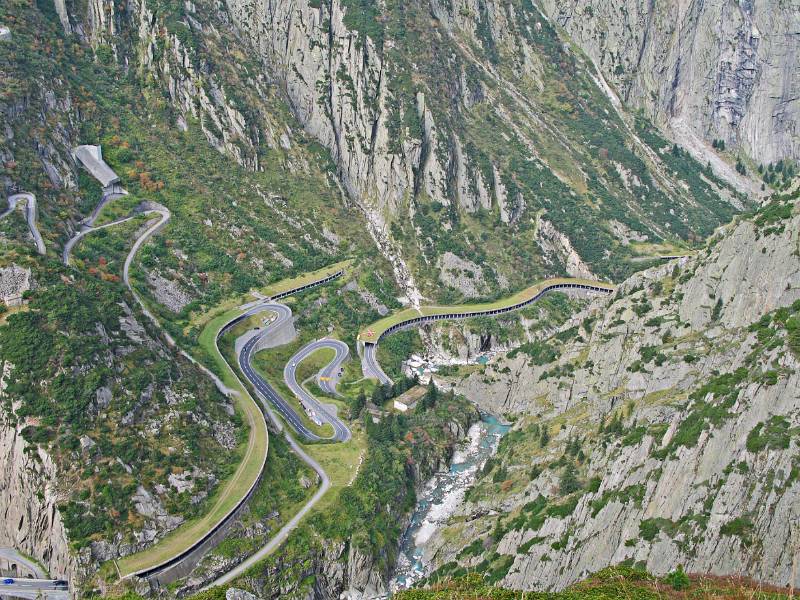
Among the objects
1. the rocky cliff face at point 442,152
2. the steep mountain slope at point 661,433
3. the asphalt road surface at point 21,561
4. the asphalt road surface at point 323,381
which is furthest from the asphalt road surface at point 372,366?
the asphalt road surface at point 21,561

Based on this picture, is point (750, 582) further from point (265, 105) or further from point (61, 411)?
point (265, 105)

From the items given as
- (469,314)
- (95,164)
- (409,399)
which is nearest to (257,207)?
(95,164)

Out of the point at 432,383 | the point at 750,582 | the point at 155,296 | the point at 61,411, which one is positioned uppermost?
the point at 155,296

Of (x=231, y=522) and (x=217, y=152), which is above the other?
(x=217, y=152)

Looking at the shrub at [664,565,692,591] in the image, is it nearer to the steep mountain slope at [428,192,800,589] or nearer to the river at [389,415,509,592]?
the steep mountain slope at [428,192,800,589]

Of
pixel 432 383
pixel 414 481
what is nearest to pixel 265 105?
pixel 432 383

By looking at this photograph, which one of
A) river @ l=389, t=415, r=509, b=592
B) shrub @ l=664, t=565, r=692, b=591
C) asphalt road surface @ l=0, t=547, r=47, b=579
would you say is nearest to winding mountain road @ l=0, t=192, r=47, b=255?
asphalt road surface @ l=0, t=547, r=47, b=579

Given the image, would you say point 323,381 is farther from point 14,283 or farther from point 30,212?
point 30,212
